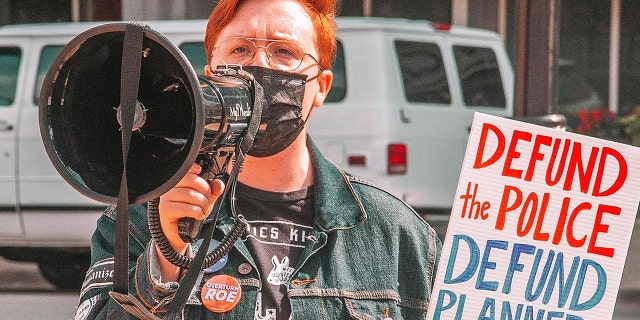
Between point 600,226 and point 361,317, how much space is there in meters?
0.48

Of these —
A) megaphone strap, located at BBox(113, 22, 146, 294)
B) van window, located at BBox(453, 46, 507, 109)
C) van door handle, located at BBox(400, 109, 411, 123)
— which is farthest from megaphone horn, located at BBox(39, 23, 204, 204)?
van window, located at BBox(453, 46, 507, 109)

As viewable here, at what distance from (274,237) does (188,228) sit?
346 mm

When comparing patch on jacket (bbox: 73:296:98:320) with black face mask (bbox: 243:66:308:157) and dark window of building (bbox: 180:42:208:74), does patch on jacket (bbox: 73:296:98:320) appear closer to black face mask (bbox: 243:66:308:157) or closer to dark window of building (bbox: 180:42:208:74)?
black face mask (bbox: 243:66:308:157)

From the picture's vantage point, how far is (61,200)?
802 centimetres

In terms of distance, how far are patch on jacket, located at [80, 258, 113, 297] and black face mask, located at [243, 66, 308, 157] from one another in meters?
0.30

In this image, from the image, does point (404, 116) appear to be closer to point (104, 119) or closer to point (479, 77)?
point (479, 77)

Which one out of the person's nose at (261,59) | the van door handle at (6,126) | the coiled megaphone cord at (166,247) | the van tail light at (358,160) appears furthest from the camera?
the van door handle at (6,126)

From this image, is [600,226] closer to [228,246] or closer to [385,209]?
[385,209]

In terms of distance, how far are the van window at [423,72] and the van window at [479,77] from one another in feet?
0.57

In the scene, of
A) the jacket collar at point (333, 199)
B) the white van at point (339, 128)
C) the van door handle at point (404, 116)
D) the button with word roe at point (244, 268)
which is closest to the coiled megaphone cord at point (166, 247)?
the button with word roe at point (244, 268)

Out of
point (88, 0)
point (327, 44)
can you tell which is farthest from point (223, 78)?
point (88, 0)

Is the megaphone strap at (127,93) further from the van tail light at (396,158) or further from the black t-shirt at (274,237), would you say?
the van tail light at (396,158)

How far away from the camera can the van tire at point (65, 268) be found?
28.4 ft

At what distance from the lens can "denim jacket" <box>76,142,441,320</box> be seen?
1987mm
